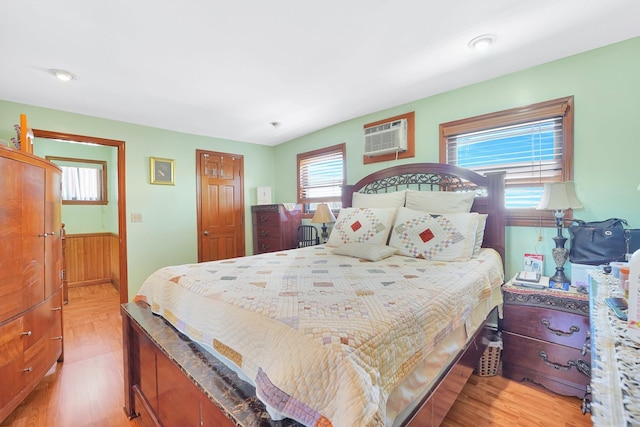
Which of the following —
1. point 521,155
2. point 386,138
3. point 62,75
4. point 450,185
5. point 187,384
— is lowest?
point 187,384

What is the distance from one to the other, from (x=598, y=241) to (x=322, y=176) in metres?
2.89

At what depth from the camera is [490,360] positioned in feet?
6.84

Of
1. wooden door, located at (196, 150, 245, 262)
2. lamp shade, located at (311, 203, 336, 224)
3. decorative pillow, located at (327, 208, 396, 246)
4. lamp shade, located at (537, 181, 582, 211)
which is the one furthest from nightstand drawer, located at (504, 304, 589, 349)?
wooden door, located at (196, 150, 245, 262)

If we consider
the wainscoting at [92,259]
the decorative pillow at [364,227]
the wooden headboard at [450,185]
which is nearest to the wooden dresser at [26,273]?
the decorative pillow at [364,227]

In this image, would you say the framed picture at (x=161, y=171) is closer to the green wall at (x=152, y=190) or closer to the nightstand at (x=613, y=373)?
the green wall at (x=152, y=190)

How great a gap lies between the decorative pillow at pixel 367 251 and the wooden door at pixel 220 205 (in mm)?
2489

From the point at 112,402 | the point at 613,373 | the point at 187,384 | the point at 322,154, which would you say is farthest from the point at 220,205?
the point at 613,373

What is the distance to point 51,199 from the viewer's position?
207 centimetres

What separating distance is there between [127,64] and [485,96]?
2899 mm

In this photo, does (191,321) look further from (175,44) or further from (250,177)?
(250,177)

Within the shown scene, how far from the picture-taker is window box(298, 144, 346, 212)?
3.78m

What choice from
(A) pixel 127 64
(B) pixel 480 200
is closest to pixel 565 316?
(B) pixel 480 200

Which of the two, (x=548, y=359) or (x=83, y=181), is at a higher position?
(x=83, y=181)

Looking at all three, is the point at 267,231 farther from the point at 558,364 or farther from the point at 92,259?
the point at 558,364
